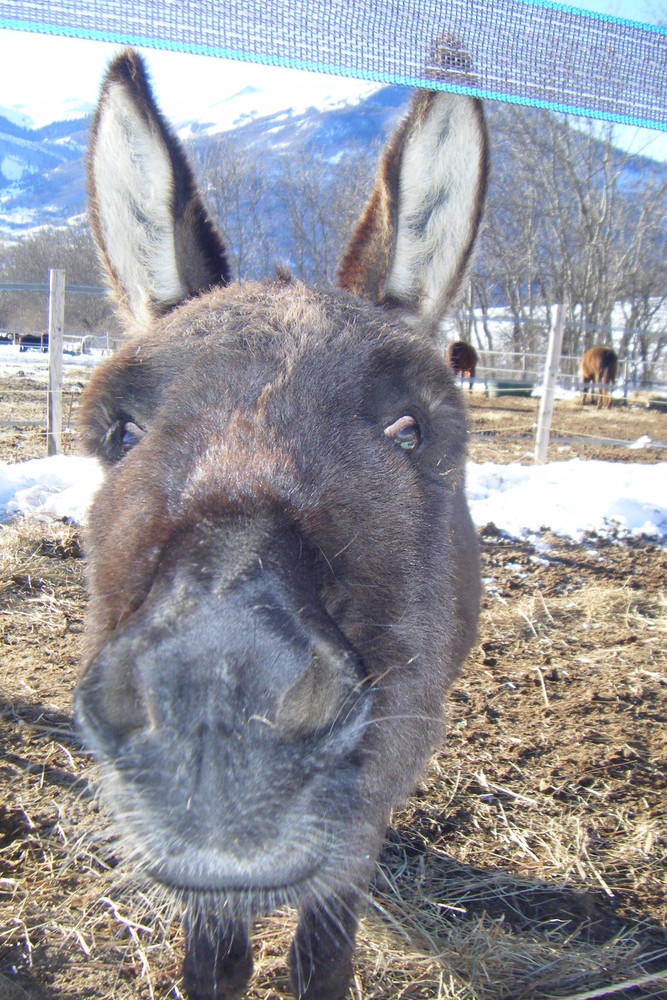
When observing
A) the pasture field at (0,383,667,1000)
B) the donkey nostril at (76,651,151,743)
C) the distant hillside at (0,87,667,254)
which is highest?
the distant hillside at (0,87,667,254)

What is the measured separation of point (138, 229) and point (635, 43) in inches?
88.7

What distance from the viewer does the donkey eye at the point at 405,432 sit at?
212cm

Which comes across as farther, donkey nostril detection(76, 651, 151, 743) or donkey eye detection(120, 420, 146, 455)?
donkey eye detection(120, 420, 146, 455)

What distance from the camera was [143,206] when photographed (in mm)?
2777

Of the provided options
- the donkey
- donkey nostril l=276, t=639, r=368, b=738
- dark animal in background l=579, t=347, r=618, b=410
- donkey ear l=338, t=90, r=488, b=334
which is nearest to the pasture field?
the donkey

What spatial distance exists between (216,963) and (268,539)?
1.79 m

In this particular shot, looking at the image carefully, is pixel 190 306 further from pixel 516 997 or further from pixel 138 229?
pixel 516 997

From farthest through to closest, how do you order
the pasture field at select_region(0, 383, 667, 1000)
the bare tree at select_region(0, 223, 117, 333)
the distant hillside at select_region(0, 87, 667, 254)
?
the distant hillside at select_region(0, 87, 667, 254) < the bare tree at select_region(0, 223, 117, 333) < the pasture field at select_region(0, 383, 667, 1000)

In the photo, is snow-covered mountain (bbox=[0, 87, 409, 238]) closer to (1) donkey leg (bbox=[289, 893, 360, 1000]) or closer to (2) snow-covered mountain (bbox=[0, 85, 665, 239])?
(2) snow-covered mountain (bbox=[0, 85, 665, 239])

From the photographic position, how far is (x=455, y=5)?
2.33 meters

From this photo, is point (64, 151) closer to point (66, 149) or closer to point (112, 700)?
point (66, 149)

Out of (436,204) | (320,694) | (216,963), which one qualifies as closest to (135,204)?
(436,204)

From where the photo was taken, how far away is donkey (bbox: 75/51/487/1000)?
1.30m

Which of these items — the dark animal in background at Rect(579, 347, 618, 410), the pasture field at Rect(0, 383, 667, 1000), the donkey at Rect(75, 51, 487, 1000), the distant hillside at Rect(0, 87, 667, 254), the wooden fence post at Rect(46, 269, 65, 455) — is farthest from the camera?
the distant hillside at Rect(0, 87, 667, 254)
